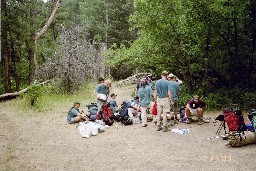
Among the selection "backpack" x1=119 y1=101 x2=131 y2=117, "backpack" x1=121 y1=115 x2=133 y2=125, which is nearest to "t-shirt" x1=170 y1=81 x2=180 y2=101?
"backpack" x1=121 y1=115 x2=133 y2=125

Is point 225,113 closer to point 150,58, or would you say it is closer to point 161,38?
point 161,38

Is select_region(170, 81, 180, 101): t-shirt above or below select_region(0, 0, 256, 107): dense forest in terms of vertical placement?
below

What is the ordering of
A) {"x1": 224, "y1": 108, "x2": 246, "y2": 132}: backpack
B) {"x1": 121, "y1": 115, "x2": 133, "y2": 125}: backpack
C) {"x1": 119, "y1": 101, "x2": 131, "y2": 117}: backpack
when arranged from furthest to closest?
{"x1": 119, "y1": 101, "x2": 131, "y2": 117}: backpack → {"x1": 121, "y1": 115, "x2": 133, "y2": 125}: backpack → {"x1": 224, "y1": 108, "x2": 246, "y2": 132}: backpack

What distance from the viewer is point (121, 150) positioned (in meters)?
8.56

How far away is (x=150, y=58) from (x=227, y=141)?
815 cm

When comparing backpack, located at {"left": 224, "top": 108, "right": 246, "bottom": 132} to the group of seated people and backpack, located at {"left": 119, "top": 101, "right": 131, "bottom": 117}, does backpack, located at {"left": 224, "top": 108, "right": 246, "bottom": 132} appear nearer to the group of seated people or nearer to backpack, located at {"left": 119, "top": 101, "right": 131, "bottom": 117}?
the group of seated people

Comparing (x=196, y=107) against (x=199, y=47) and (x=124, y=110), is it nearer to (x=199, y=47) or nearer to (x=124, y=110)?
(x=124, y=110)

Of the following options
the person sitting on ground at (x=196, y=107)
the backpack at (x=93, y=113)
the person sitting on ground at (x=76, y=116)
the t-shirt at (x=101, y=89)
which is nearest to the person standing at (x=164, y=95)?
the person sitting on ground at (x=196, y=107)

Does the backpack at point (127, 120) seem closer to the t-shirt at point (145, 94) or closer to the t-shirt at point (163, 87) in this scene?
the t-shirt at point (145, 94)

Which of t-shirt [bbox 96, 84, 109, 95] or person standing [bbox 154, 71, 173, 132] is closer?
person standing [bbox 154, 71, 173, 132]

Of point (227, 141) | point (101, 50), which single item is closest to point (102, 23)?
point (101, 50)

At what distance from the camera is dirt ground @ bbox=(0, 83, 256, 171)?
7.29 meters

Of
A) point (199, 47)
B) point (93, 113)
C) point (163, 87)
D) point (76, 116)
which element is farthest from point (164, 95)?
point (199, 47)

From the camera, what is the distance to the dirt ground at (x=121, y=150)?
23.9 feet
